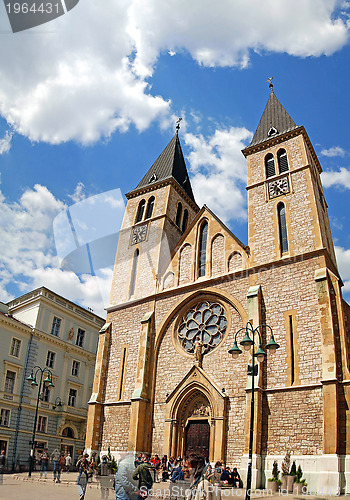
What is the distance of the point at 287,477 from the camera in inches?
605

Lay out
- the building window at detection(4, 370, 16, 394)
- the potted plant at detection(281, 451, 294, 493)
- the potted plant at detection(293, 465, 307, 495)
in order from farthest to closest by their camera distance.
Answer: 1. the building window at detection(4, 370, 16, 394)
2. the potted plant at detection(281, 451, 294, 493)
3. the potted plant at detection(293, 465, 307, 495)

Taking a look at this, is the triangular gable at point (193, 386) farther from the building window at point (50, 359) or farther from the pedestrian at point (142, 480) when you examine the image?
the building window at point (50, 359)

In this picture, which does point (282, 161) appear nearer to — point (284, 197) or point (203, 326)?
point (284, 197)

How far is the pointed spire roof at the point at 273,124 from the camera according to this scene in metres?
26.9

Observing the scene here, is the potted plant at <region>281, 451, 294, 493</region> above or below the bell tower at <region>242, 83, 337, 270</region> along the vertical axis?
below

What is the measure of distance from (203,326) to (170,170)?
14.8 meters

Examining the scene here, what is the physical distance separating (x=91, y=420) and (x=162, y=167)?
20298 mm

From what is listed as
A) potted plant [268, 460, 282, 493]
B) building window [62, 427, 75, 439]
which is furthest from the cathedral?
building window [62, 427, 75, 439]

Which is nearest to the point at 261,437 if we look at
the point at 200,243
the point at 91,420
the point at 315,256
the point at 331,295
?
the point at 331,295

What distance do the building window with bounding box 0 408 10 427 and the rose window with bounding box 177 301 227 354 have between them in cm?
1472

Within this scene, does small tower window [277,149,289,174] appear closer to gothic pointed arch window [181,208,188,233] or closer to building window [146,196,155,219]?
gothic pointed arch window [181,208,188,233]

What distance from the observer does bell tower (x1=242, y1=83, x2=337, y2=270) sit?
2125 centimetres

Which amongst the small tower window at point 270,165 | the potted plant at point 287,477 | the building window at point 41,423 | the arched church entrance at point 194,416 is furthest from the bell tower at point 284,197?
the building window at point 41,423

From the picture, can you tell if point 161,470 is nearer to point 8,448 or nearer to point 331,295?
point 331,295
